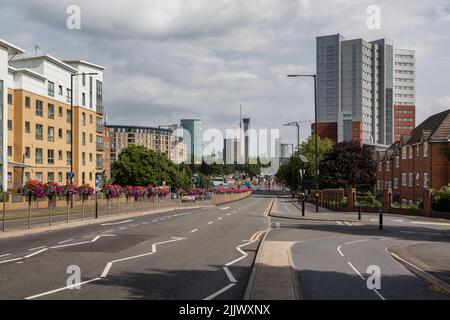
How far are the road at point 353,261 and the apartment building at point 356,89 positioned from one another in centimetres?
12468

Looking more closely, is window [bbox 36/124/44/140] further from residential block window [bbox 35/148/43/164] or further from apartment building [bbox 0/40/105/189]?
residential block window [bbox 35/148/43/164]

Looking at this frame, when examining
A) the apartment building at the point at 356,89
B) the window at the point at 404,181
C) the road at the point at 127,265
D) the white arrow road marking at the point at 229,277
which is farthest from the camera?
the apartment building at the point at 356,89

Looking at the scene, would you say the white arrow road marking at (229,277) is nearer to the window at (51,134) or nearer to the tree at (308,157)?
the window at (51,134)

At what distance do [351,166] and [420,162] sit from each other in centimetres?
2795

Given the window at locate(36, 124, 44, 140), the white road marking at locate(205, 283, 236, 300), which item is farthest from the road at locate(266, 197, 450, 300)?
the window at locate(36, 124, 44, 140)

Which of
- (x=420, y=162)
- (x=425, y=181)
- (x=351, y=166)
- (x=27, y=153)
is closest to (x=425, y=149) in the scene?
(x=420, y=162)

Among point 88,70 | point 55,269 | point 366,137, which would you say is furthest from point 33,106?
point 366,137

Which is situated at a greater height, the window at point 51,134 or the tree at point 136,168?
the window at point 51,134

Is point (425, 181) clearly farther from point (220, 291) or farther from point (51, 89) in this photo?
point (220, 291)

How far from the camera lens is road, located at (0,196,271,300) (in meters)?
11.6

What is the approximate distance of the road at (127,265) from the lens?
1161 centimetres

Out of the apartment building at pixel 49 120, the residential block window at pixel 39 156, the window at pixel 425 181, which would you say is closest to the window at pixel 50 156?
the apartment building at pixel 49 120

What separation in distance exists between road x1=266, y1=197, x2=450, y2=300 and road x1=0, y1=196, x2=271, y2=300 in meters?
1.89
